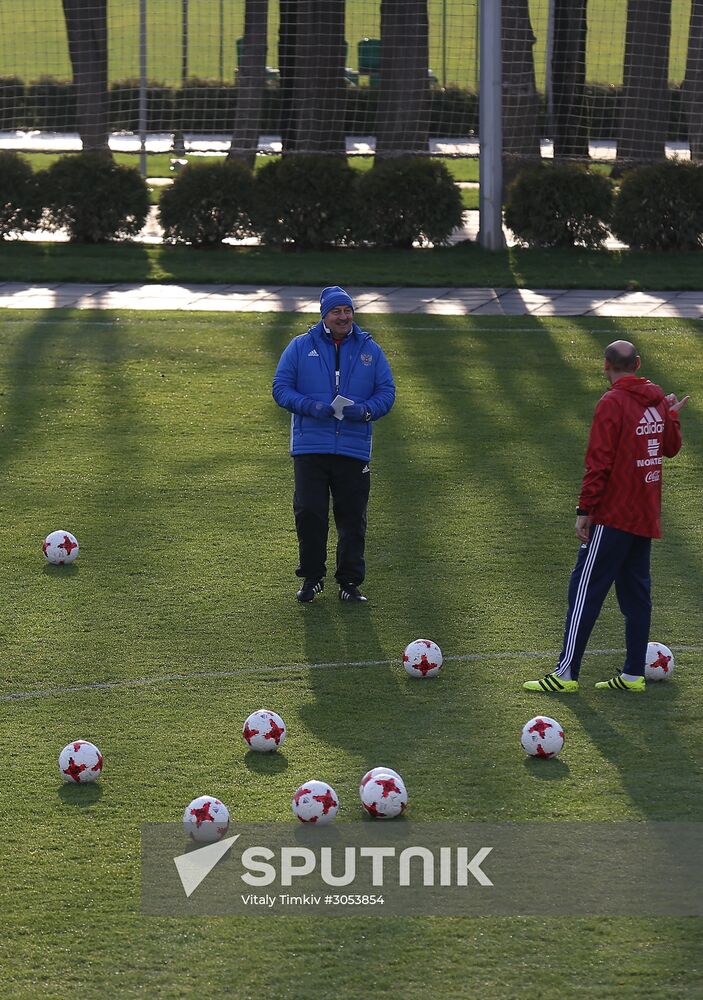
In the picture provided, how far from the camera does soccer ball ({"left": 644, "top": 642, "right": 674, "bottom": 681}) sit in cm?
845

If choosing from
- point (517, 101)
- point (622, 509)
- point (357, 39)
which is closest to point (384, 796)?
point (622, 509)

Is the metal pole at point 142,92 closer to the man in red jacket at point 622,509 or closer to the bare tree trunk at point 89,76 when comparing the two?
the bare tree trunk at point 89,76

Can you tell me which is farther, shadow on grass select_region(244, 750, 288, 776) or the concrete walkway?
the concrete walkway

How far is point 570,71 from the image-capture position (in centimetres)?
2656

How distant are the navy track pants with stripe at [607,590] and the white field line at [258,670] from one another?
0.55 meters

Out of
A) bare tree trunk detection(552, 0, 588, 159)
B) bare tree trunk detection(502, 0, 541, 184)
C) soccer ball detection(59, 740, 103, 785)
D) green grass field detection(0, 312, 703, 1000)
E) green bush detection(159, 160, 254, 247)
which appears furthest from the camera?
bare tree trunk detection(552, 0, 588, 159)

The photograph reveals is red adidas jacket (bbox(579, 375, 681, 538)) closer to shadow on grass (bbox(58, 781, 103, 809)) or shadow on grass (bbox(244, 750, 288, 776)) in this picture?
shadow on grass (bbox(244, 750, 288, 776))

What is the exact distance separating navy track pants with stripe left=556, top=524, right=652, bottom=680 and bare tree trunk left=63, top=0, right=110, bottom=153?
1765 cm

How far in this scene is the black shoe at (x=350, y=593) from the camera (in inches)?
386

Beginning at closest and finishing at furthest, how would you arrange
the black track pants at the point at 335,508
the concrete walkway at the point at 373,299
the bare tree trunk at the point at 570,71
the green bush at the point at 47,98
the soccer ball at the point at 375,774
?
the soccer ball at the point at 375,774 → the black track pants at the point at 335,508 → the concrete walkway at the point at 373,299 → the bare tree trunk at the point at 570,71 → the green bush at the point at 47,98

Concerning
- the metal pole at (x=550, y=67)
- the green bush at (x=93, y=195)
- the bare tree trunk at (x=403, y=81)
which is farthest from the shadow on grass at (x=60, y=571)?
the metal pole at (x=550, y=67)

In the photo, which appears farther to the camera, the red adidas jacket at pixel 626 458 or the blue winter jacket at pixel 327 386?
the blue winter jacket at pixel 327 386

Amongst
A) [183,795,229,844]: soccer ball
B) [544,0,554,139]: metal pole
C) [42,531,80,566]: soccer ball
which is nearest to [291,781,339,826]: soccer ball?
[183,795,229,844]: soccer ball

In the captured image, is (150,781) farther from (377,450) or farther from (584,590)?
(377,450)
